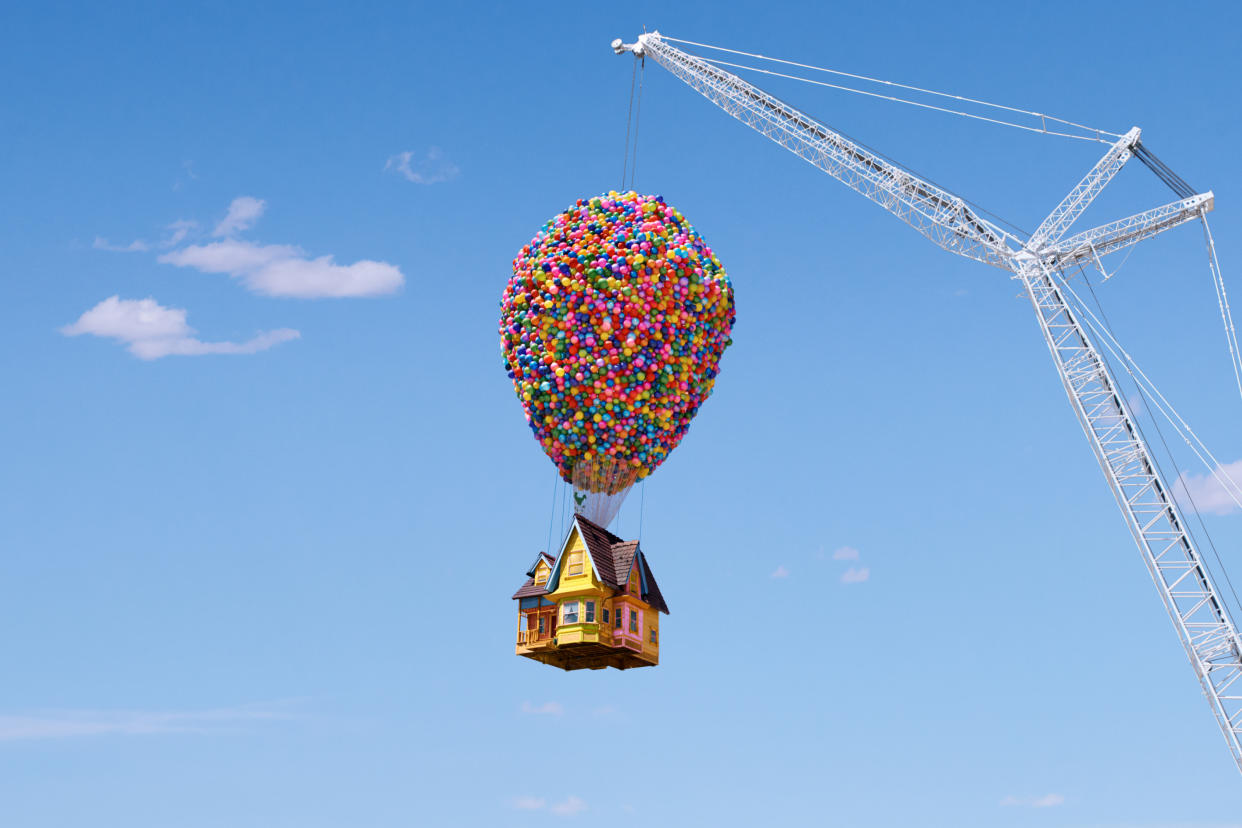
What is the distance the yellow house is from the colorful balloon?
5.22 feet

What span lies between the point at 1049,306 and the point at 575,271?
21651 mm

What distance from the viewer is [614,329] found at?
94.5 ft

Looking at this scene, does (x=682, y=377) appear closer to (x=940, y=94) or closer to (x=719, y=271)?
(x=719, y=271)

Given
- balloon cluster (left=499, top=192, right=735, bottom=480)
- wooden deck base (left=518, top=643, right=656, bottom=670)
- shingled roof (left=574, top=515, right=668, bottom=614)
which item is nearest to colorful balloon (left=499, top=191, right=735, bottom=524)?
balloon cluster (left=499, top=192, right=735, bottom=480)

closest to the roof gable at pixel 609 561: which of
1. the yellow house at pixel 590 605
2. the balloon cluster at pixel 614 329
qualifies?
the yellow house at pixel 590 605

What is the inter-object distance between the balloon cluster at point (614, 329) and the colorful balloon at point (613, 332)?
0.08ft

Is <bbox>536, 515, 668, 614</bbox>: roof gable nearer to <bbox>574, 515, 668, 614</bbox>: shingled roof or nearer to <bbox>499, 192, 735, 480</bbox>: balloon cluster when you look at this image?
<bbox>574, 515, 668, 614</bbox>: shingled roof

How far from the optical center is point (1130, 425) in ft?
141

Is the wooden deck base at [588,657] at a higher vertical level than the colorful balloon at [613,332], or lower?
lower

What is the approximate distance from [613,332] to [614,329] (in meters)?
0.07

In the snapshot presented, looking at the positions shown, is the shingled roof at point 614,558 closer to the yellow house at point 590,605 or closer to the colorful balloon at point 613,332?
the yellow house at point 590,605

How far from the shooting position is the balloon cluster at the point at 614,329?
2889cm

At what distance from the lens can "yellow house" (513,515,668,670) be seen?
29328mm

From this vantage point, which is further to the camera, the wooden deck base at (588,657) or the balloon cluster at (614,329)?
the wooden deck base at (588,657)
